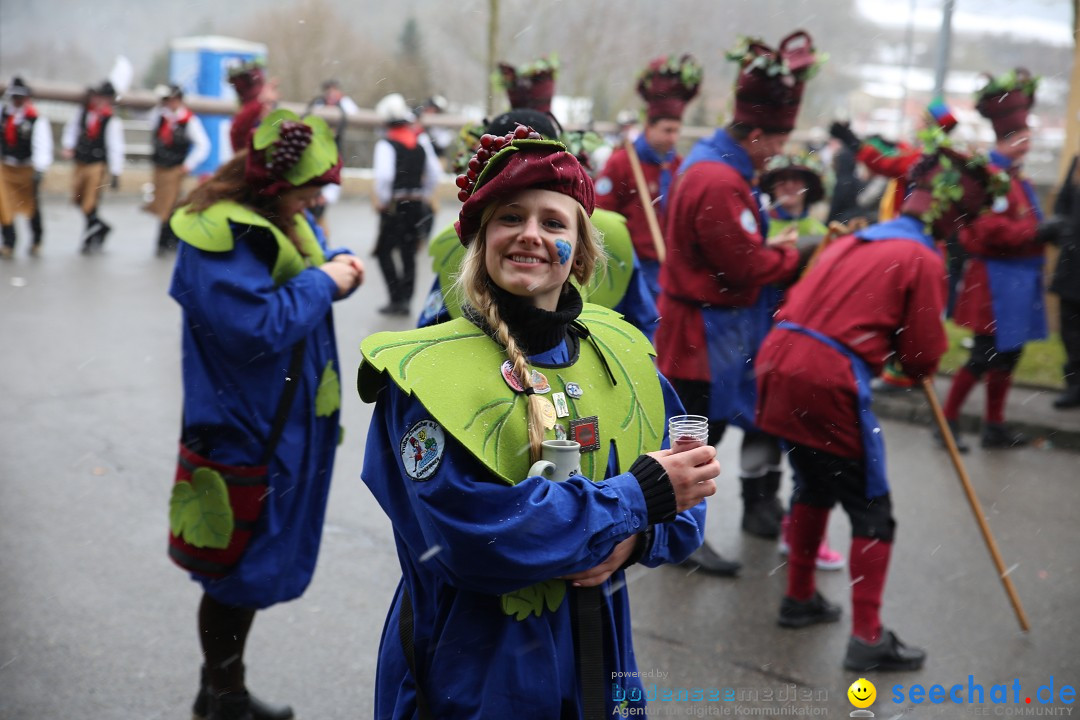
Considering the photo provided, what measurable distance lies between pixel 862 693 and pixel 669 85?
3.99m

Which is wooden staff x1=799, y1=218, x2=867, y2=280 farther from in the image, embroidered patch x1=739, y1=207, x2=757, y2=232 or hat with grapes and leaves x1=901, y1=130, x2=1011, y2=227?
hat with grapes and leaves x1=901, y1=130, x2=1011, y2=227

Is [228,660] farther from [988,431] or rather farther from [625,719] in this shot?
[988,431]

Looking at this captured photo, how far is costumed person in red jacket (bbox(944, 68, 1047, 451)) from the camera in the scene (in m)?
7.71

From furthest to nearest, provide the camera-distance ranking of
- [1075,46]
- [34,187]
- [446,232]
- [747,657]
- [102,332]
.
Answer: [34,187] < [1075,46] < [102,332] < [747,657] < [446,232]

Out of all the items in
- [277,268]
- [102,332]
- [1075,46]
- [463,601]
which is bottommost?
[102,332]

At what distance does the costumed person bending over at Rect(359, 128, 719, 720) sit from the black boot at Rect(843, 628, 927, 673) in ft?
7.30

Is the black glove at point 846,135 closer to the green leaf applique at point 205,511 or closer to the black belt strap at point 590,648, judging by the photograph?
the green leaf applique at point 205,511

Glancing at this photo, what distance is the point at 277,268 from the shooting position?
381 centimetres

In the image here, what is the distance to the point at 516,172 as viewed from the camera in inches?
94.1

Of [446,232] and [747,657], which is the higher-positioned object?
[446,232]

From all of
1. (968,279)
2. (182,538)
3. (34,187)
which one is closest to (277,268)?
(182,538)

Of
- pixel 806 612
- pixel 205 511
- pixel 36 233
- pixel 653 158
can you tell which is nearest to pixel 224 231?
pixel 205 511

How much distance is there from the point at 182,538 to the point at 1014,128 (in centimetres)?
672

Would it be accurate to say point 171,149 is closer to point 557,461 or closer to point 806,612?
point 806,612
